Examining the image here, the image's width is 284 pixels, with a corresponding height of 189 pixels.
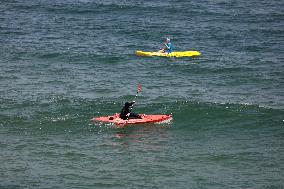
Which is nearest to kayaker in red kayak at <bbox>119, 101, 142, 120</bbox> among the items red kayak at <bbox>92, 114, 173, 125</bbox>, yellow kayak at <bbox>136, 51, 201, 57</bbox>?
red kayak at <bbox>92, 114, 173, 125</bbox>

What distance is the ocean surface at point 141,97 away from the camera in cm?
3497

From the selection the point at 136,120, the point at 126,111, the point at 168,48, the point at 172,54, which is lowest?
the point at 136,120

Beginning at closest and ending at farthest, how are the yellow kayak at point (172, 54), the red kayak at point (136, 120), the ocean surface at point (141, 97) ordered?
the ocean surface at point (141, 97) → the red kayak at point (136, 120) → the yellow kayak at point (172, 54)

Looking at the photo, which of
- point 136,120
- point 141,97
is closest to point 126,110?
point 136,120

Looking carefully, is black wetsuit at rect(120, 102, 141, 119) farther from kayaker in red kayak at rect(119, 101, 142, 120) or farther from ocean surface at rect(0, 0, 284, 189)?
ocean surface at rect(0, 0, 284, 189)

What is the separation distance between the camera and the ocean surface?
34969 millimetres

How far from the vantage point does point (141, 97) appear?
45.9 m

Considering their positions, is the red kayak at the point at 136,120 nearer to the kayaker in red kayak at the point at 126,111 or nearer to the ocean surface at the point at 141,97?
the kayaker in red kayak at the point at 126,111

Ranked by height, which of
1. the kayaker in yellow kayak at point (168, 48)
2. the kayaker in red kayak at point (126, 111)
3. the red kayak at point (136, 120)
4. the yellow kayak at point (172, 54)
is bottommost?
the red kayak at point (136, 120)

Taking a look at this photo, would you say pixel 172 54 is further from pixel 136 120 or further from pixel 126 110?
pixel 126 110

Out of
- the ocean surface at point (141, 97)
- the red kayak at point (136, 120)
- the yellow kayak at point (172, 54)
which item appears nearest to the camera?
the ocean surface at point (141, 97)

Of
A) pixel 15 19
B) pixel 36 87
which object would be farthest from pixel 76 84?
pixel 15 19

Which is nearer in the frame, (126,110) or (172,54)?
(126,110)

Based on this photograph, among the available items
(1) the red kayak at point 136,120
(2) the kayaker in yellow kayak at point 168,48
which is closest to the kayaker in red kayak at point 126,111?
(1) the red kayak at point 136,120
